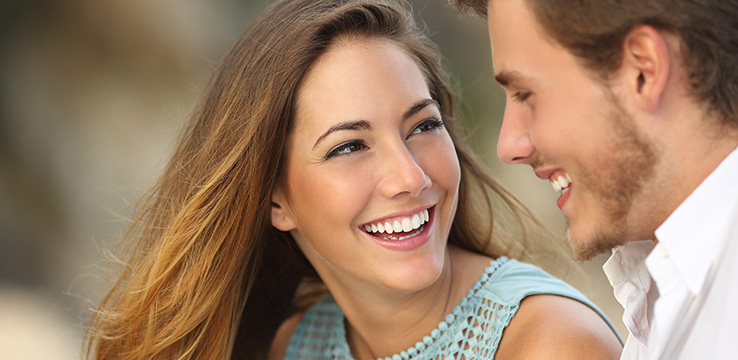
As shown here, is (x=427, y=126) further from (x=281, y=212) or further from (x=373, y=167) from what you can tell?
(x=281, y=212)

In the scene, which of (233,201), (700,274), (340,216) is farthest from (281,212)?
(700,274)

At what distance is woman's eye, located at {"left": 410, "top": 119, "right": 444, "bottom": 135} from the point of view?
2463 millimetres

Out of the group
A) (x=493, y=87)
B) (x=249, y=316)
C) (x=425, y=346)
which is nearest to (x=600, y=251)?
(x=425, y=346)

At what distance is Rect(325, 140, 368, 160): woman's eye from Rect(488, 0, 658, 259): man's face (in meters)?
0.56

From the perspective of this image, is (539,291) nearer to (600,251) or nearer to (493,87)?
(600,251)

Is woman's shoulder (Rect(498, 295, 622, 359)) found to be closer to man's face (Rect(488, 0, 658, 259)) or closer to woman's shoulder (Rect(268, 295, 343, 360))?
man's face (Rect(488, 0, 658, 259))

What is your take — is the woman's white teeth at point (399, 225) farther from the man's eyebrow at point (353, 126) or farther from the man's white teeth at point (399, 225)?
the man's eyebrow at point (353, 126)

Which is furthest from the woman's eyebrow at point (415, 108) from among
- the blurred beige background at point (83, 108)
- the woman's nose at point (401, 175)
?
the blurred beige background at point (83, 108)

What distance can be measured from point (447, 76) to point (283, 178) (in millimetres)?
732

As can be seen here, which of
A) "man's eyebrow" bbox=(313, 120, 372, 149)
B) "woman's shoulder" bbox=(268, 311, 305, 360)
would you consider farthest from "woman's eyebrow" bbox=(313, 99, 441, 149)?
"woman's shoulder" bbox=(268, 311, 305, 360)

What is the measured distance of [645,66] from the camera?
1.68m

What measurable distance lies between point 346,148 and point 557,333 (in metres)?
0.80

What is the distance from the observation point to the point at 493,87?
7.16 metres

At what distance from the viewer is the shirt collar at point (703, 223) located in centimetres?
161
